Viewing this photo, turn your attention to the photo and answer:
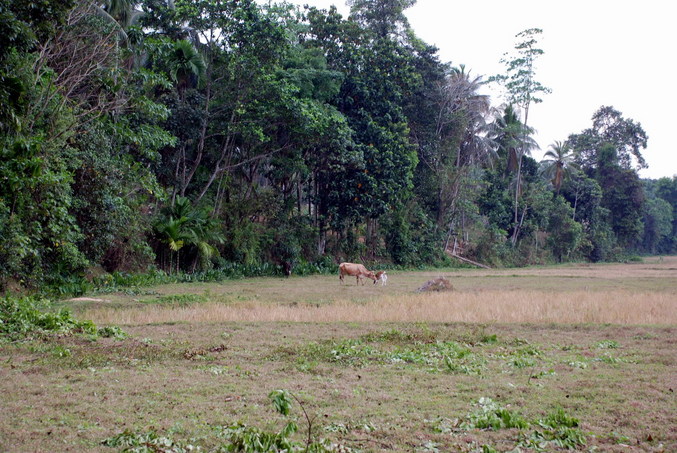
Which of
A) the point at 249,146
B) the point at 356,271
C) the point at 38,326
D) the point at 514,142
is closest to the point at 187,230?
the point at 249,146

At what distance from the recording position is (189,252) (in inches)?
892

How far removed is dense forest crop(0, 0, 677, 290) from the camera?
14477 mm

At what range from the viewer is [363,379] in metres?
6.47

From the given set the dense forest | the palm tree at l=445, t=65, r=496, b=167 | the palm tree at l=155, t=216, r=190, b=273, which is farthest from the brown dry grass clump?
the palm tree at l=445, t=65, r=496, b=167

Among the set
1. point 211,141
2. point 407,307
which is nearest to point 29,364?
point 407,307

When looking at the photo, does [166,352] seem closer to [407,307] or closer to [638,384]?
[638,384]

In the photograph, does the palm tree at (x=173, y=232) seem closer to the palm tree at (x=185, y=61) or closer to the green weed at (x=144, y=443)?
the palm tree at (x=185, y=61)

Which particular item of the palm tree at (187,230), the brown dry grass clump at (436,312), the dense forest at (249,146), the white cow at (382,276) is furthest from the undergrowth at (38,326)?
the white cow at (382,276)

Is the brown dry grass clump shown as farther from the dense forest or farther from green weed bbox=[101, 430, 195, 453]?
green weed bbox=[101, 430, 195, 453]

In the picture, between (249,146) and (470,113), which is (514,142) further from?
(249,146)

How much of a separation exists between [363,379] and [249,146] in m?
20.2

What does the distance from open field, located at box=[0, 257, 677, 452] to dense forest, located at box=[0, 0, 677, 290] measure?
5.48 m

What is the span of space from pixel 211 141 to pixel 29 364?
60.0 ft

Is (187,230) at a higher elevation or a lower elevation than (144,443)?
higher
